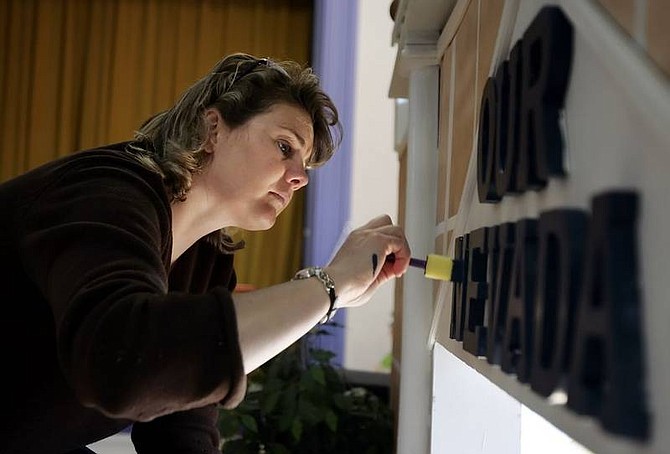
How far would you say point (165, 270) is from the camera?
0.94 m

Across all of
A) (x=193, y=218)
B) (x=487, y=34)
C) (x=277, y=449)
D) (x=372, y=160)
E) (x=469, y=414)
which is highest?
(x=372, y=160)

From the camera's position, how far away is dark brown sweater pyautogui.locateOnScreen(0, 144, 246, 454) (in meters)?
0.74

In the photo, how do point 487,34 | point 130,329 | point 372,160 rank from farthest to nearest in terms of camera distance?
point 372,160
point 487,34
point 130,329

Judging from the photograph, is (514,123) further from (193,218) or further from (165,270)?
(193,218)

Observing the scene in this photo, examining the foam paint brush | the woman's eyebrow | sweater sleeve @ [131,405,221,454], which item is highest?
the woman's eyebrow

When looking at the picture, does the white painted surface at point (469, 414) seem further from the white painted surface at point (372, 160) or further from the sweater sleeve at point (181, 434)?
the white painted surface at point (372, 160)

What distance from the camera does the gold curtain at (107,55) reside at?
4.03 metres

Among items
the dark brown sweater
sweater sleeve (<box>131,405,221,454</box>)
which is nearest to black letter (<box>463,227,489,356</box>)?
the dark brown sweater

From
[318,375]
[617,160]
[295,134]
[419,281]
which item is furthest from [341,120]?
[617,160]

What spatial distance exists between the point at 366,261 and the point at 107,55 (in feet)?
11.1

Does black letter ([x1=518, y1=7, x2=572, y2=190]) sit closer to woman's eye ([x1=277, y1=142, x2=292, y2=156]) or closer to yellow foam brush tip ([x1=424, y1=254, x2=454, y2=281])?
yellow foam brush tip ([x1=424, y1=254, x2=454, y2=281])

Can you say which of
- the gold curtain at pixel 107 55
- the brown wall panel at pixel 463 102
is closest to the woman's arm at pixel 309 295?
the brown wall panel at pixel 463 102

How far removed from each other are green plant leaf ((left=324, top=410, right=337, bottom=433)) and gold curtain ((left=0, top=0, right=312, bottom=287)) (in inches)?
75.3

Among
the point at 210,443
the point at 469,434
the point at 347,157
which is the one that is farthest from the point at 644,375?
the point at 347,157
